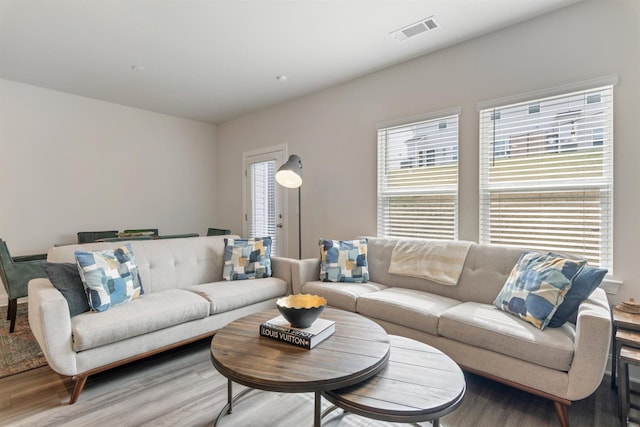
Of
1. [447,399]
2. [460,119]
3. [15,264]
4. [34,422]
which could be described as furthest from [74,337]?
[460,119]

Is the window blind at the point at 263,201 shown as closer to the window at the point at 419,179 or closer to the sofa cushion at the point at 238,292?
the sofa cushion at the point at 238,292

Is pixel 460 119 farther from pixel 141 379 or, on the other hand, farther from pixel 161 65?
pixel 141 379

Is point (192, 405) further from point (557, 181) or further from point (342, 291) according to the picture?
point (557, 181)

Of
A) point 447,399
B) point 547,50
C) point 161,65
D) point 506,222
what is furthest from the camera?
point 161,65

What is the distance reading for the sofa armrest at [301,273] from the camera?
3.18 meters

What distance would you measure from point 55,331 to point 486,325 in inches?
100

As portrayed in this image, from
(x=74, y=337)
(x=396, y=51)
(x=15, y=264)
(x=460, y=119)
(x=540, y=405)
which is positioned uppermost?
(x=396, y=51)

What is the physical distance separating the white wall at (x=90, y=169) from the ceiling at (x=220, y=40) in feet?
1.49

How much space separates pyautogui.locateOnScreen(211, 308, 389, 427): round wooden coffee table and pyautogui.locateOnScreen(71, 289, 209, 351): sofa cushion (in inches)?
30.4

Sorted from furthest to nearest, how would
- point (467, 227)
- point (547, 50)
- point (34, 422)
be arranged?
1. point (467, 227)
2. point (547, 50)
3. point (34, 422)

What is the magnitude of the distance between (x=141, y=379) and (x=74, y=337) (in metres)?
0.56

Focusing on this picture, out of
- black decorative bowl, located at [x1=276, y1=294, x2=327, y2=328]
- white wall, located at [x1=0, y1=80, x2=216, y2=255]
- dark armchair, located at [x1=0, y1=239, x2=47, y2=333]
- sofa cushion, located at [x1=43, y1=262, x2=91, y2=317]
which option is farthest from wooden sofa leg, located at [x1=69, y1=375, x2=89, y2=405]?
white wall, located at [x1=0, y1=80, x2=216, y2=255]

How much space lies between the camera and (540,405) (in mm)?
1933

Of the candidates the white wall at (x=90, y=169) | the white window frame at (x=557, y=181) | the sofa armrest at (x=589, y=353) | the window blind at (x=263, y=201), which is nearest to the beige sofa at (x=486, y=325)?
the sofa armrest at (x=589, y=353)
